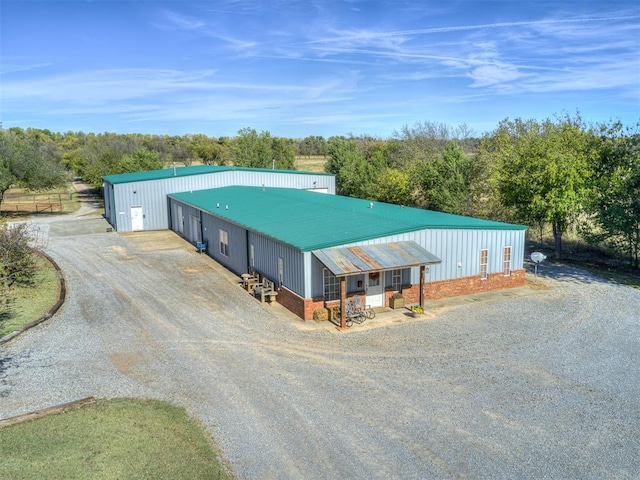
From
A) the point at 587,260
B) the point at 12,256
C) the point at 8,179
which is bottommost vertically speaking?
the point at 587,260

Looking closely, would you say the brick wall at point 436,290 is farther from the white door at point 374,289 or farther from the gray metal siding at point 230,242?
the gray metal siding at point 230,242

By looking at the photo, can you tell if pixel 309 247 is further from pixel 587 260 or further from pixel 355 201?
pixel 587 260

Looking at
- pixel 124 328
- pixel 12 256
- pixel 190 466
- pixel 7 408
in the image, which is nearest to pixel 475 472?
pixel 190 466

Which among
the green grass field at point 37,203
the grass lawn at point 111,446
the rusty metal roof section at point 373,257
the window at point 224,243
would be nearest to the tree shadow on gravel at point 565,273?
the rusty metal roof section at point 373,257

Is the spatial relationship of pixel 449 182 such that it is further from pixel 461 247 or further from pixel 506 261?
pixel 461 247

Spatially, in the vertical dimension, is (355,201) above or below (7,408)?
above

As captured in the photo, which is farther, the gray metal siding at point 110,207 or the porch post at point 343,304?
the gray metal siding at point 110,207

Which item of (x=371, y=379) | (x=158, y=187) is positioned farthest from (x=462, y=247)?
(x=158, y=187)
